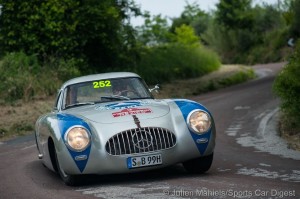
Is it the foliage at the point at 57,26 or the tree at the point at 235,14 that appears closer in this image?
the foliage at the point at 57,26

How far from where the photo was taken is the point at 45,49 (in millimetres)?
28469

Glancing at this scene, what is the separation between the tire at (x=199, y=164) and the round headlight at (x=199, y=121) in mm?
394

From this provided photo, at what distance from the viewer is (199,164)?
9.38 metres

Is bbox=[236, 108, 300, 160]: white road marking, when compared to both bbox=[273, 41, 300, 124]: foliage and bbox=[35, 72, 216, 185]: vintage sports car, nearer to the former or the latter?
bbox=[273, 41, 300, 124]: foliage

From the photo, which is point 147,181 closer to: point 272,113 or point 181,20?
point 272,113

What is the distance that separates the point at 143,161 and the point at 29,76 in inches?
664

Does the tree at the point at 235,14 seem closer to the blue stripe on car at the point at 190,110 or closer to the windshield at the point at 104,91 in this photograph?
the windshield at the point at 104,91

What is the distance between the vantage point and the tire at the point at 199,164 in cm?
935

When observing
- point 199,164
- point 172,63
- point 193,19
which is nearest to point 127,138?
point 199,164

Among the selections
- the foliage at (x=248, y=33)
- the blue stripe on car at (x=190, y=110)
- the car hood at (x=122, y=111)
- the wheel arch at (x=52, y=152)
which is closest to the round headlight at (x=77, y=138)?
the car hood at (x=122, y=111)

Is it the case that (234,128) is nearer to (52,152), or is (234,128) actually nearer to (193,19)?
(52,152)

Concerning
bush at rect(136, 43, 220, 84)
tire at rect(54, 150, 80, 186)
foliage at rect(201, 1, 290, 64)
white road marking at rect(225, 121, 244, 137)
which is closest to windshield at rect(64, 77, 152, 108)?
tire at rect(54, 150, 80, 186)

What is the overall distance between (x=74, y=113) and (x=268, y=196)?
3.29 meters

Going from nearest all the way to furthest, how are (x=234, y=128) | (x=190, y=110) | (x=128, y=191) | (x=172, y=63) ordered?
(x=128, y=191) → (x=190, y=110) → (x=234, y=128) → (x=172, y=63)
